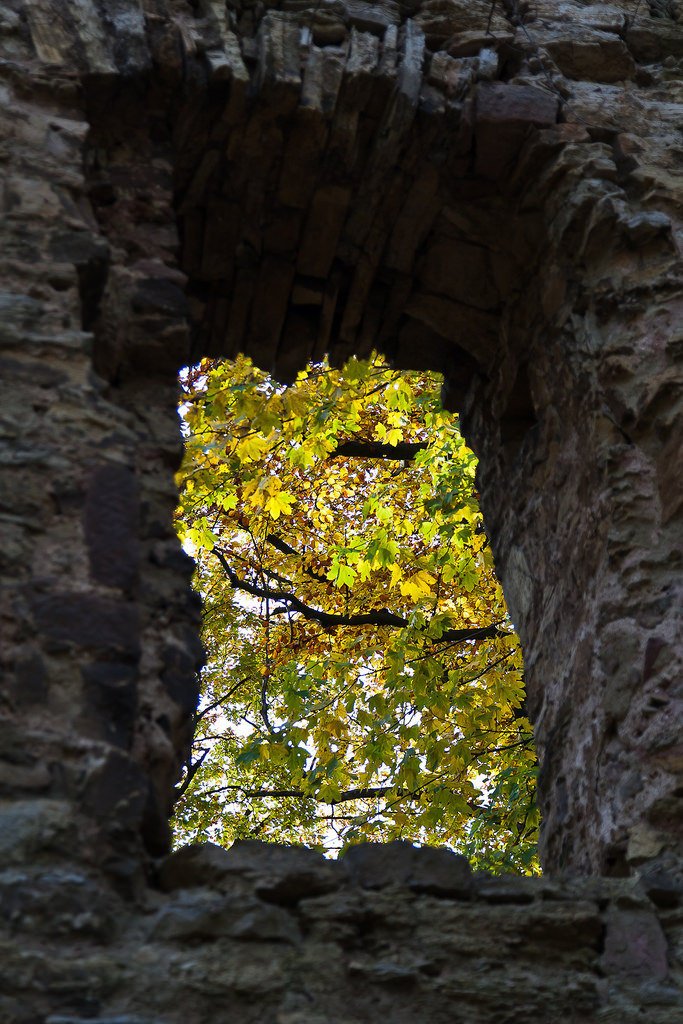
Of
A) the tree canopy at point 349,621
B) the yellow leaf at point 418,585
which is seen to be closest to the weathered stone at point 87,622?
the tree canopy at point 349,621

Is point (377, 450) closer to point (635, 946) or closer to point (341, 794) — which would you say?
point (341, 794)

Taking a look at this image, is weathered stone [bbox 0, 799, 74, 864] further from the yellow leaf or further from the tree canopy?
the yellow leaf

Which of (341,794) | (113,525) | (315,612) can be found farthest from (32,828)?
(315,612)

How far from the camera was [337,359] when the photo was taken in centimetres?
421

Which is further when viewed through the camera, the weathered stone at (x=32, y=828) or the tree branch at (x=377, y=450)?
the tree branch at (x=377, y=450)

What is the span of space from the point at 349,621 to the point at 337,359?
13.6ft

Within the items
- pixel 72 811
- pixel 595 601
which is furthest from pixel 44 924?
pixel 595 601

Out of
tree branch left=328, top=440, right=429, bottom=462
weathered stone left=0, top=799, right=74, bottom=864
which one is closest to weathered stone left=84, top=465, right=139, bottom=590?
→ weathered stone left=0, top=799, right=74, bottom=864

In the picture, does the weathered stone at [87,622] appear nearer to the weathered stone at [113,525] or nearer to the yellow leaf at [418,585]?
the weathered stone at [113,525]

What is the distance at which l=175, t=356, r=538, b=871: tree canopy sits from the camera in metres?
6.53

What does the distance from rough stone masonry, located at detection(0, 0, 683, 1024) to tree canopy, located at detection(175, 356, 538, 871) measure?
2.98 ft

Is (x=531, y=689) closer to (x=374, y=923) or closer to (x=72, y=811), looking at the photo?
(x=374, y=923)

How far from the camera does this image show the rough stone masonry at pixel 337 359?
217cm

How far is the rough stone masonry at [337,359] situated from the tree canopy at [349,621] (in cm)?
91
